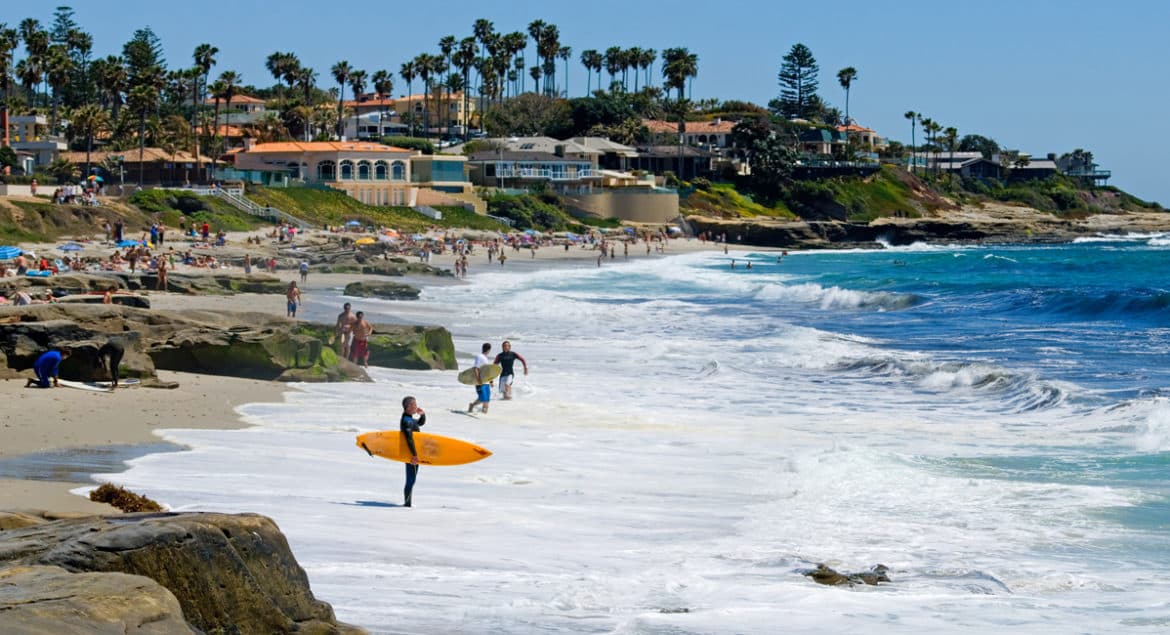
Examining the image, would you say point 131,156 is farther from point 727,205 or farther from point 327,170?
point 727,205

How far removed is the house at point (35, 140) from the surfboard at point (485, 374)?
61796 millimetres

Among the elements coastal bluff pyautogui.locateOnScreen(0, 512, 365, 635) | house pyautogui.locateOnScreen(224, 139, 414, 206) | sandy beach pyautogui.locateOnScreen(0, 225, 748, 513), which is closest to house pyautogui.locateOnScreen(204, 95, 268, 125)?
house pyautogui.locateOnScreen(224, 139, 414, 206)

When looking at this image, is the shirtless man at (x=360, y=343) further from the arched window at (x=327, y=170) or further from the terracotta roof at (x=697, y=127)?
the terracotta roof at (x=697, y=127)

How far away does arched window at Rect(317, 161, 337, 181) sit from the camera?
86812mm

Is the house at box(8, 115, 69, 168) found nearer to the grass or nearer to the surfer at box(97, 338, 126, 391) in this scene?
the grass

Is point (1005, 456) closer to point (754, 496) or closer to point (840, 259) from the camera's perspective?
point (754, 496)

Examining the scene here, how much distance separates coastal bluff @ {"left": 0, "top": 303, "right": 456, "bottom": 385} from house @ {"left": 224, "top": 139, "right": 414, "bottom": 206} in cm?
6298

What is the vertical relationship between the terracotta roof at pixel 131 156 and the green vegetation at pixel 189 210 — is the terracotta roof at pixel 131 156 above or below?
above

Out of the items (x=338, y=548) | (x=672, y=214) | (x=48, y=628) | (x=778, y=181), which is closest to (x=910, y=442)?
(x=338, y=548)

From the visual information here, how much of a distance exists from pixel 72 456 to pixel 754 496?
6.89 metres

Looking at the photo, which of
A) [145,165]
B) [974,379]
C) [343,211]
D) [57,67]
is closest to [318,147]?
[343,211]

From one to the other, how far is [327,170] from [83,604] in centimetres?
8238

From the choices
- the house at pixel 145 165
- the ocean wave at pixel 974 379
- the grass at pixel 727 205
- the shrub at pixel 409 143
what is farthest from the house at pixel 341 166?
the ocean wave at pixel 974 379

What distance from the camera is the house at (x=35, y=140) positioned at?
7988 cm
